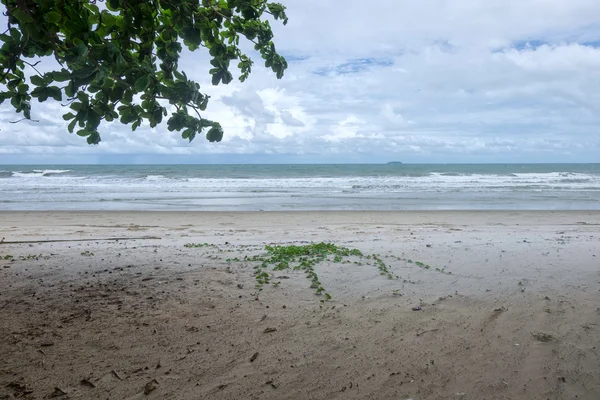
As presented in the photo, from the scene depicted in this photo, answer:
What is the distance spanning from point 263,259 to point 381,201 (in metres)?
16.5

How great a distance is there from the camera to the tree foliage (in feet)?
9.63

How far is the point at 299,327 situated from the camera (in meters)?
4.11

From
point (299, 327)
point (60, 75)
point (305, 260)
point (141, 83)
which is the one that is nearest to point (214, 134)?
point (141, 83)

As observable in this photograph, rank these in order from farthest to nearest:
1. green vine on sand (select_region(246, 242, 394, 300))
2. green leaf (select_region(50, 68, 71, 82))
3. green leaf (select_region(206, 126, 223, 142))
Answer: green vine on sand (select_region(246, 242, 394, 300)), green leaf (select_region(206, 126, 223, 142)), green leaf (select_region(50, 68, 71, 82))

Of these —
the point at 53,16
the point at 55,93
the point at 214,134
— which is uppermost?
the point at 53,16

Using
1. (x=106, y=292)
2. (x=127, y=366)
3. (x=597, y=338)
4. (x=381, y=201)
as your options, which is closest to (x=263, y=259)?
(x=106, y=292)

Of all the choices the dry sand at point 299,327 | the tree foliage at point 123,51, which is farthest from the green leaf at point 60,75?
the dry sand at point 299,327

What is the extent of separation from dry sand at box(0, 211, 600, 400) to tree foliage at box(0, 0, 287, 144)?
1.71 m

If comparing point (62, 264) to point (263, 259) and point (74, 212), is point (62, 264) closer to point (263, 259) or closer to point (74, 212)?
point (263, 259)

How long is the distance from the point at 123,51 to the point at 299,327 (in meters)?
2.74

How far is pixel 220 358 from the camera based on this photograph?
139 inches

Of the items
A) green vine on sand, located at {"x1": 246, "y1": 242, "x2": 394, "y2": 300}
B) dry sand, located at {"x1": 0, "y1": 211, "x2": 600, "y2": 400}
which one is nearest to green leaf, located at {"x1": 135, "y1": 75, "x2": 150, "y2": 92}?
dry sand, located at {"x1": 0, "y1": 211, "x2": 600, "y2": 400}

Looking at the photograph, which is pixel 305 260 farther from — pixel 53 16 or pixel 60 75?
pixel 53 16

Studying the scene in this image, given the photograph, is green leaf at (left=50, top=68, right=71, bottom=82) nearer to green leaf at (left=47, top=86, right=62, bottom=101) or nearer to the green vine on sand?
green leaf at (left=47, top=86, right=62, bottom=101)
